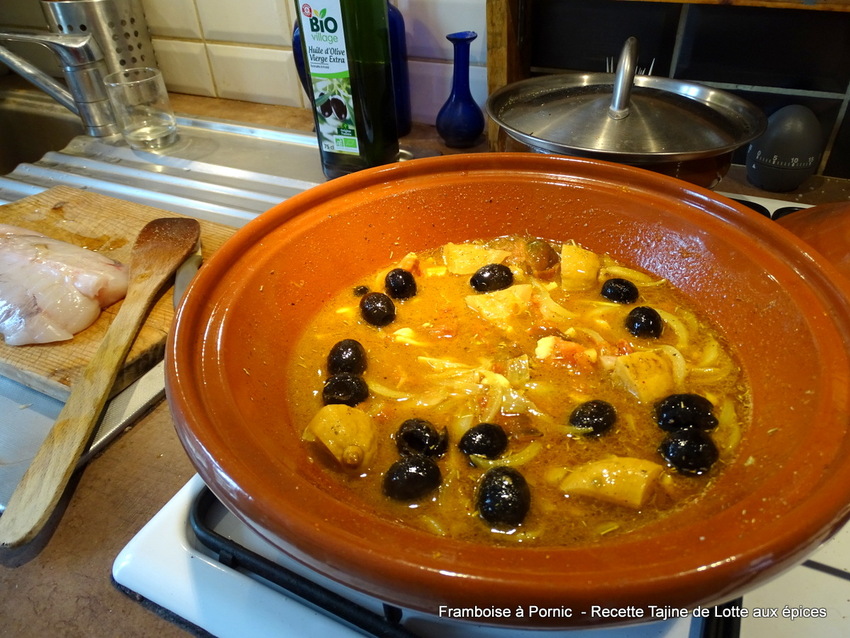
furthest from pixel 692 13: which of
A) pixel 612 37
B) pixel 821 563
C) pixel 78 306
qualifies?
pixel 78 306

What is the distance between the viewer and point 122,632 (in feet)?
2.48

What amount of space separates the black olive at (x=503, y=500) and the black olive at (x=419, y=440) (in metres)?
0.10

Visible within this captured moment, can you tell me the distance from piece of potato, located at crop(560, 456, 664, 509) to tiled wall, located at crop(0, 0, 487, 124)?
4.51ft

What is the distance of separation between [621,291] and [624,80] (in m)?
0.46

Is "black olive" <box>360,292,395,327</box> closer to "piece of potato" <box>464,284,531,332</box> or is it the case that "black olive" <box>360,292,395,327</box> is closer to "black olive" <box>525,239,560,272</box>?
"piece of potato" <box>464,284,531,332</box>

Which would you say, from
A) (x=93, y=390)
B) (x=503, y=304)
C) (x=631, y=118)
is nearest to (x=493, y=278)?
(x=503, y=304)

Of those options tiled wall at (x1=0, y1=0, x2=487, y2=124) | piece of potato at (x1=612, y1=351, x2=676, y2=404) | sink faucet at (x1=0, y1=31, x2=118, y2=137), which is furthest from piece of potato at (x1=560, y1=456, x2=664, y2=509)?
sink faucet at (x1=0, y1=31, x2=118, y2=137)

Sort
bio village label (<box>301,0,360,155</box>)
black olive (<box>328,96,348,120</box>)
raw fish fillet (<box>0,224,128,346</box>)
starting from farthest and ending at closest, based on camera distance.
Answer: black olive (<box>328,96,348,120</box>) → bio village label (<box>301,0,360,155</box>) → raw fish fillet (<box>0,224,128,346</box>)

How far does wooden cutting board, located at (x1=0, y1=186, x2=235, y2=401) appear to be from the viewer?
1.14 metres

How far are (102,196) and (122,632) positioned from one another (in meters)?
1.33

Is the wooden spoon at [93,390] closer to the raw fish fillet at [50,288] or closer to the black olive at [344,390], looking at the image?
the raw fish fillet at [50,288]

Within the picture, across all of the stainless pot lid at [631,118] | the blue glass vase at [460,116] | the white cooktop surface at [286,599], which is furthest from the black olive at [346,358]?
the blue glass vase at [460,116]

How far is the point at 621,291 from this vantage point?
1.06 m

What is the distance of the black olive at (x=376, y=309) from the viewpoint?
1026 millimetres
